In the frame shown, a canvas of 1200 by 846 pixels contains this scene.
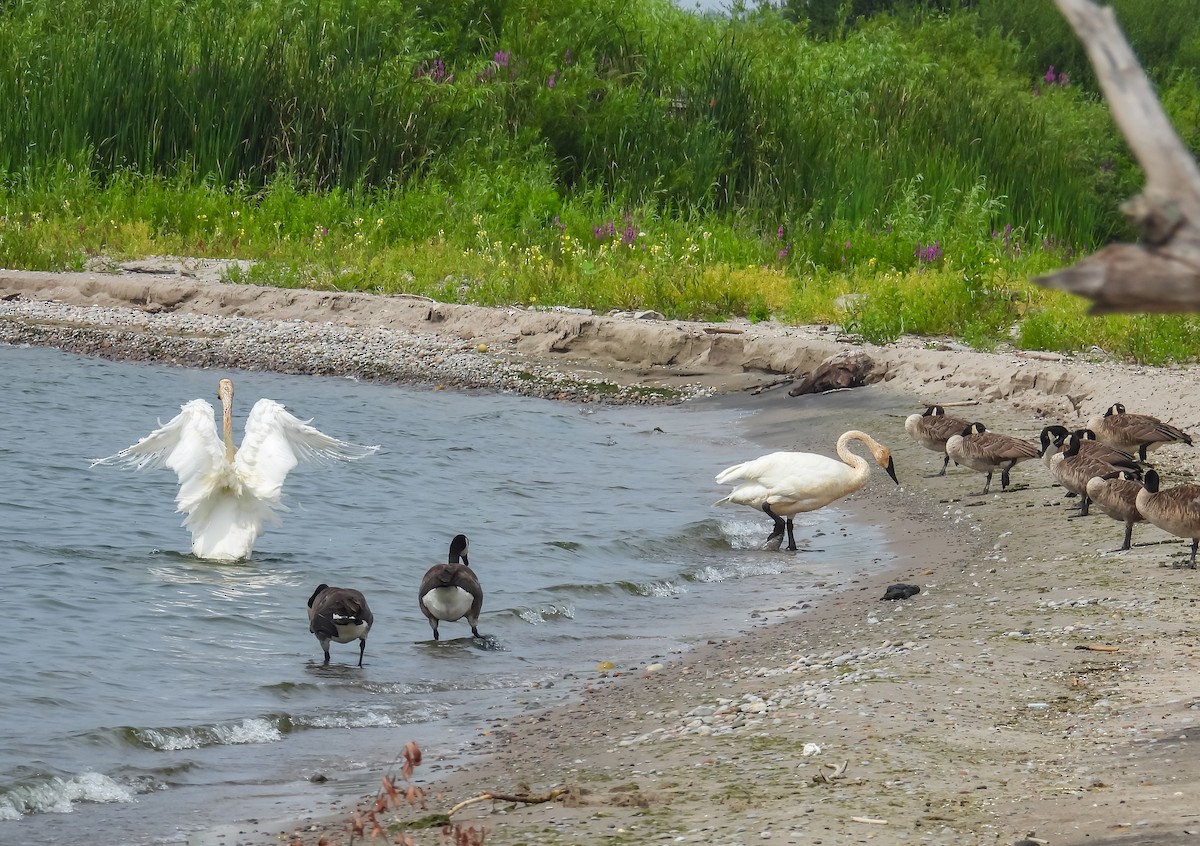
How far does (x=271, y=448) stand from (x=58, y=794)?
14.0 feet

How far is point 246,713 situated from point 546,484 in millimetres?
6342

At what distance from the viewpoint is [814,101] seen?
87.6ft

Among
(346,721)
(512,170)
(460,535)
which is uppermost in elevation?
(512,170)

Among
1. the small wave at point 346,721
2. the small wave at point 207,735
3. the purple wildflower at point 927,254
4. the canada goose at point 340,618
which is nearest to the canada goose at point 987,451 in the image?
the canada goose at point 340,618

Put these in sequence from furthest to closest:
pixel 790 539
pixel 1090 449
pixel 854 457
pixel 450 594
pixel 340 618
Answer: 1. pixel 854 457
2. pixel 790 539
3. pixel 1090 449
4. pixel 450 594
5. pixel 340 618

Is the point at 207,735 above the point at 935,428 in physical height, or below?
below

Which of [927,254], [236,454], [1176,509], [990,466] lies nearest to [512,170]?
[927,254]

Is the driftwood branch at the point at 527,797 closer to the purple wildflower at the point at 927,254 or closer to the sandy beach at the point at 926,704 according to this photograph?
the sandy beach at the point at 926,704

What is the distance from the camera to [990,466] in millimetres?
11336

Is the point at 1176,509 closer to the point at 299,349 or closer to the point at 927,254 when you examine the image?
the point at 299,349

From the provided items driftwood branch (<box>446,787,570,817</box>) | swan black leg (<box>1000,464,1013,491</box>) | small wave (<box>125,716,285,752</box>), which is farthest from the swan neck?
driftwood branch (<box>446,787,570,817</box>)

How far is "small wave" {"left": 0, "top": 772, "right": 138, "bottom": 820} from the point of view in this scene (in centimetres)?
570

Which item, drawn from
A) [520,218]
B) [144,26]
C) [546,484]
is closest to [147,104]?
[144,26]

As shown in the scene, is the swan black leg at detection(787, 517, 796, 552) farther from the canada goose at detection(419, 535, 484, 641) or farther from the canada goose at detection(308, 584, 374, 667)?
the canada goose at detection(308, 584, 374, 667)
